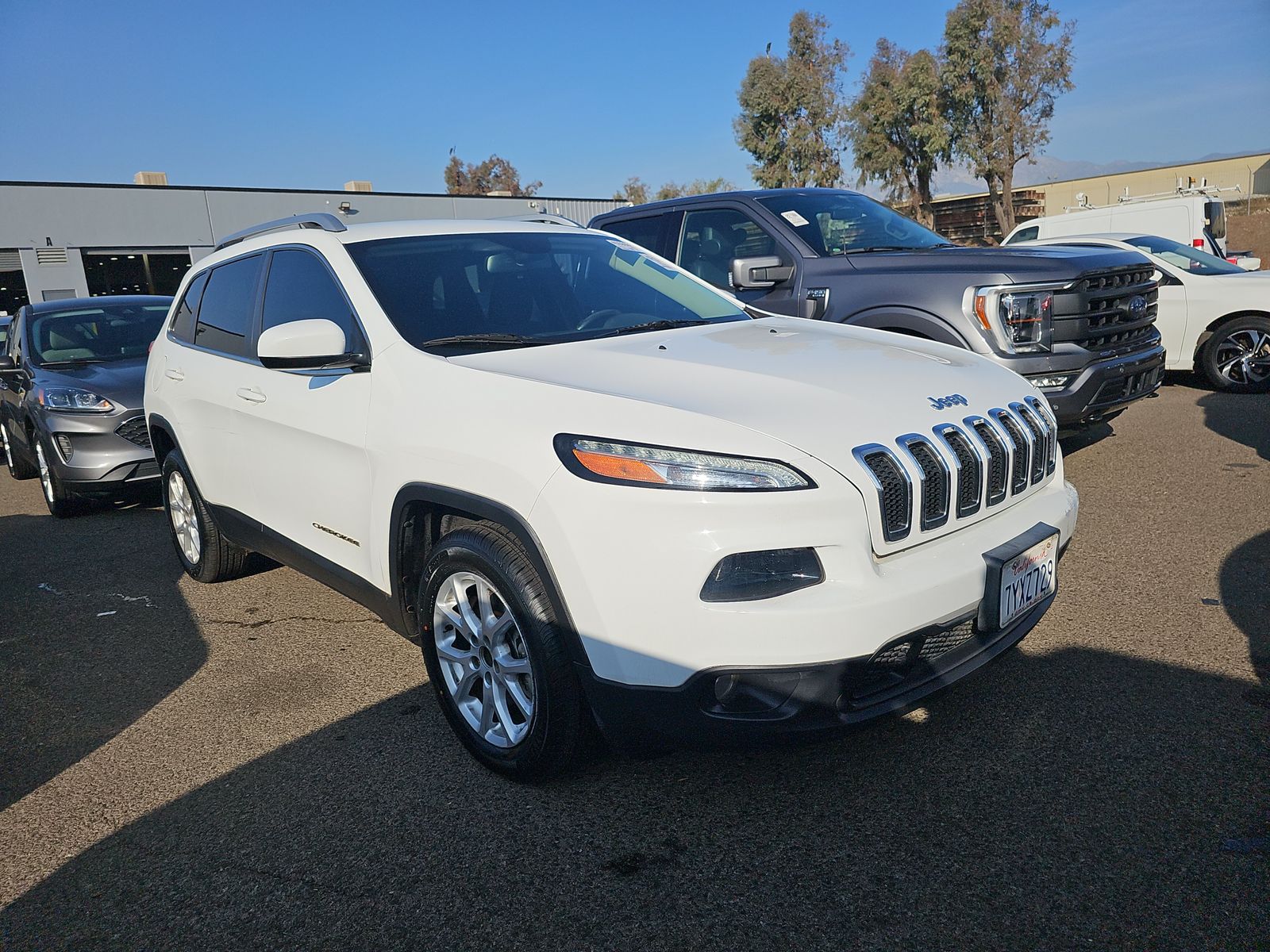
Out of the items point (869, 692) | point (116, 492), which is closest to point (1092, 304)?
point (869, 692)

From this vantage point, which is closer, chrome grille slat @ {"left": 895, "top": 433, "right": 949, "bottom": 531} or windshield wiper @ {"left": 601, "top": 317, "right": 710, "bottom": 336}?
chrome grille slat @ {"left": 895, "top": 433, "right": 949, "bottom": 531}

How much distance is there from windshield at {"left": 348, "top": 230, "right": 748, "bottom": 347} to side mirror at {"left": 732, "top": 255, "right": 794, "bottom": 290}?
1320 millimetres

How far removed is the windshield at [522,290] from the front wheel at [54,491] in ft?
15.5

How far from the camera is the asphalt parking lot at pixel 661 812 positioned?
224 cm

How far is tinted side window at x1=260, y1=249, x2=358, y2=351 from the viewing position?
342 cm

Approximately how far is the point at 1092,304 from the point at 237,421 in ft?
15.5

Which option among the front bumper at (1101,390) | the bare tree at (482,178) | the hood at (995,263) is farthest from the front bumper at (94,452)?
the bare tree at (482,178)

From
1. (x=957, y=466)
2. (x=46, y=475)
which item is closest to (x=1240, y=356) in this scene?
(x=957, y=466)

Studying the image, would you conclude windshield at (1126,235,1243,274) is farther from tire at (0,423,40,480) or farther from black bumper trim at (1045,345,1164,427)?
tire at (0,423,40,480)

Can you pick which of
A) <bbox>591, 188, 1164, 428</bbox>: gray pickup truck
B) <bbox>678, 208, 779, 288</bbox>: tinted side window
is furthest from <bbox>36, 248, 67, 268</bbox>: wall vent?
<bbox>678, 208, 779, 288</bbox>: tinted side window

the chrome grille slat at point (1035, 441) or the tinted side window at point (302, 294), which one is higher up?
the tinted side window at point (302, 294)

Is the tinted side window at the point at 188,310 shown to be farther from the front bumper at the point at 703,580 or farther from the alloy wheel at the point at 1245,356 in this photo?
Answer: the alloy wheel at the point at 1245,356

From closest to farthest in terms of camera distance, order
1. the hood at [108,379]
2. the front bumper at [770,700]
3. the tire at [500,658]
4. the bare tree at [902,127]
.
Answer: the front bumper at [770,700] < the tire at [500,658] < the hood at [108,379] < the bare tree at [902,127]

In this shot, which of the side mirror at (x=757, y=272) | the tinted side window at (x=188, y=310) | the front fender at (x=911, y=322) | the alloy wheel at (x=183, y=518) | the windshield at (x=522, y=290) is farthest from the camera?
the side mirror at (x=757, y=272)
